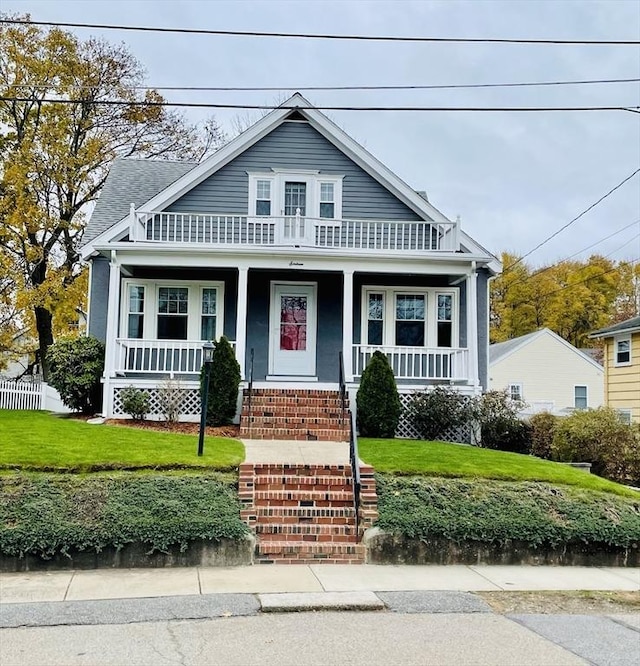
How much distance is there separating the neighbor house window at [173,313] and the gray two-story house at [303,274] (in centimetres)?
2

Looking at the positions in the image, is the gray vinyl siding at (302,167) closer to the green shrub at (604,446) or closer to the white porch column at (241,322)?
the white porch column at (241,322)

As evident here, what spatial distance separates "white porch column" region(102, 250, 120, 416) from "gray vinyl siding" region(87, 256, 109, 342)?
174cm

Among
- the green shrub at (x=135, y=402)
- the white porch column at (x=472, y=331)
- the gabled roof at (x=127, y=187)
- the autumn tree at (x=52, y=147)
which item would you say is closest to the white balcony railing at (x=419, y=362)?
the white porch column at (x=472, y=331)

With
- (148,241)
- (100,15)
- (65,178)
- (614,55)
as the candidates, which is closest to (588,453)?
(614,55)

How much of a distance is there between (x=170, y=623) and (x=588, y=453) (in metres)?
11.4

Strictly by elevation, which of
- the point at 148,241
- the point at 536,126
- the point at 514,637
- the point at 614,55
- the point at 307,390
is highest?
the point at 536,126

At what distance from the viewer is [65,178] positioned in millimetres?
24562

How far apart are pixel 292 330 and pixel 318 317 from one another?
2.36ft

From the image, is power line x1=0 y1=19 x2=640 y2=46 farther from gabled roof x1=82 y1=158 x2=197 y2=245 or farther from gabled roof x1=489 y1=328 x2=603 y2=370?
gabled roof x1=489 y1=328 x2=603 y2=370

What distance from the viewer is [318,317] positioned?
16.9 meters

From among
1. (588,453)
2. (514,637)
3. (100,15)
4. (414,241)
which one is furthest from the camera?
(414,241)

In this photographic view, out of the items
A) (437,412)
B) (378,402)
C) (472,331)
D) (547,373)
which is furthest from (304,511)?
(547,373)

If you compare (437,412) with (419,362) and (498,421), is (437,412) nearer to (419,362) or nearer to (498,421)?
(498,421)

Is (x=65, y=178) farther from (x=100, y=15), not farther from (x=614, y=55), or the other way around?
(x=614, y=55)
